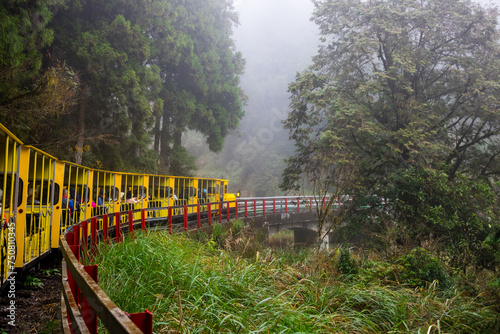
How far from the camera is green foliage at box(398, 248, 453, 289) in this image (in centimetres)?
807

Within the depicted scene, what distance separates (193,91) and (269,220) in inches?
539

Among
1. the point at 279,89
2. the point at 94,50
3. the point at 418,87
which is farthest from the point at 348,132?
the point at 279,89

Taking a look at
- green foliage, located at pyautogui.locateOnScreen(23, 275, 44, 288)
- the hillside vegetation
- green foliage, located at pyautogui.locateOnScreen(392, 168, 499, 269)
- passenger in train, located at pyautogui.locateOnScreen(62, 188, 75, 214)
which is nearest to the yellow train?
passenger in train, located at pyautogui.locateOnScreen(62, 188, 75, 214)

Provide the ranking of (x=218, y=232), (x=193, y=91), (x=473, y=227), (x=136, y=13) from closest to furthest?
(x=218, y=232)
(x=473, y=227)
(x=136, y=13)
(x=193, y=91)

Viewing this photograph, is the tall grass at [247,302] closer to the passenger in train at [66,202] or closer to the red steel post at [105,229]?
the red steel post at [105,229]

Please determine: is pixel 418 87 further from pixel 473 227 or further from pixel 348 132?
pixel 473 227

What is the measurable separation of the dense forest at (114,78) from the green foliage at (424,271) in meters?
11.6

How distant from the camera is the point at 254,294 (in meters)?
4.68

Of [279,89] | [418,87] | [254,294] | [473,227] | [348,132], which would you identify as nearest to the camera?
[254,294]

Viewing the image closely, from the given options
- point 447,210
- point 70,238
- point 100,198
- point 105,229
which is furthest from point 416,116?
point 70,238

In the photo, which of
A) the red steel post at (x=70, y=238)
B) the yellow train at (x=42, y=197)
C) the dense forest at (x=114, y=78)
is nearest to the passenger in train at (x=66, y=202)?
the yellow train at (x=42, y=197)

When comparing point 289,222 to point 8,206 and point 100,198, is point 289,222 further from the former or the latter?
point 8,206

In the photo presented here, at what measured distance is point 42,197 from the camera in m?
7.77

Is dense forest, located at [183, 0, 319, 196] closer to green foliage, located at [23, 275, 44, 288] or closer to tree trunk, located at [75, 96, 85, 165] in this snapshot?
tree trunk, located at [75, 96, 85, 165]
